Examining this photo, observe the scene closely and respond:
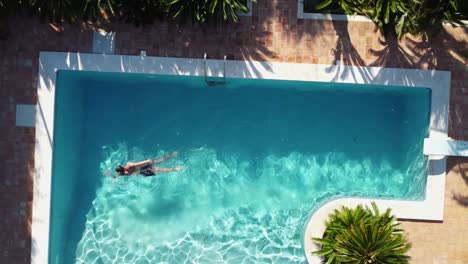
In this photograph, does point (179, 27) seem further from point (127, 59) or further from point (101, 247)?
point (101, 247)

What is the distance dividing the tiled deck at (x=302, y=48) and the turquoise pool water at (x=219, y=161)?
0.78 meters

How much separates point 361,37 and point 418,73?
4.25 feet

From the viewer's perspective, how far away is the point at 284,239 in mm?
9891

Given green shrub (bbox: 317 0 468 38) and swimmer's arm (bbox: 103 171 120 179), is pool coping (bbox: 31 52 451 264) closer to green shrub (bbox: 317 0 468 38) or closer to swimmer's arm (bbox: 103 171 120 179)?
green shrub (bbox: 317 0 468 38)

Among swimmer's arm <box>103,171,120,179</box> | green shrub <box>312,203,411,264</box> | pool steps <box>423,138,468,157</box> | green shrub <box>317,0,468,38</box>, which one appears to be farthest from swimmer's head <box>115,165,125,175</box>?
pool steps <box>423,138,468,157</box>

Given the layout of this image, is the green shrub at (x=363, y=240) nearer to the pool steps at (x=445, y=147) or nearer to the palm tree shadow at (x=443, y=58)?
the pool steps at (x=445, y=147)

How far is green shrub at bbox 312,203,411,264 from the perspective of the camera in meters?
8.12

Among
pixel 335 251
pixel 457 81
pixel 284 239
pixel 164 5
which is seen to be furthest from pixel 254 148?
pixel 457 81

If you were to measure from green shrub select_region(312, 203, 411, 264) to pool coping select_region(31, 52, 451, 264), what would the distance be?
2.48 ft

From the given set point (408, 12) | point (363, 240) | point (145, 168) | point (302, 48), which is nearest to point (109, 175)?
point (145, 168)

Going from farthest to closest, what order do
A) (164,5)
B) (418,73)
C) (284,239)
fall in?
(284,239) < (418,73) < (164,5)

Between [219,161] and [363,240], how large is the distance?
11.3ft

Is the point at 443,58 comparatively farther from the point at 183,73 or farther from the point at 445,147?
the point at 183,73

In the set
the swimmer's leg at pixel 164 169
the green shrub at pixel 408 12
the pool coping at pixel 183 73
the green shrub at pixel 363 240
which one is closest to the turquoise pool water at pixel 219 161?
the swimmer's leg at pixel 164 169
